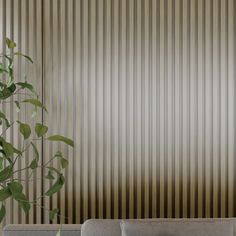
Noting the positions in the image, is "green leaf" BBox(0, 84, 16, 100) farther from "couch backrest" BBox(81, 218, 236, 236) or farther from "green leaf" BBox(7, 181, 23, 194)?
"couch backrest" BBox(81, 218, 236, 236)

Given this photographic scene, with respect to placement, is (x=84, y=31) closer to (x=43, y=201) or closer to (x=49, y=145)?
(x=49, y=145)

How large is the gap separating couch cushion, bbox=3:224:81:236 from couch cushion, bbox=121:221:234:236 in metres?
0.27

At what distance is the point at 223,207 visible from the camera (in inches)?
102

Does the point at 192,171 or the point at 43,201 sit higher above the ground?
the point at 192,171

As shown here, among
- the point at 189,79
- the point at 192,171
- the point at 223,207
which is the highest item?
the point at 189,79

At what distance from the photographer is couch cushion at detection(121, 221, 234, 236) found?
2021 mm

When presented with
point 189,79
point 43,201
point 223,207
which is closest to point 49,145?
point 43,201

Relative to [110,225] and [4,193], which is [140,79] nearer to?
[110,225]

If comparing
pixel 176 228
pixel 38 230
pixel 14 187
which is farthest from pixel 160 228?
pixel 14 187

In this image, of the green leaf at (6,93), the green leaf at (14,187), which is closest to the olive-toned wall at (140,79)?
the green leaf at (6,93)

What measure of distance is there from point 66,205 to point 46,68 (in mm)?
772

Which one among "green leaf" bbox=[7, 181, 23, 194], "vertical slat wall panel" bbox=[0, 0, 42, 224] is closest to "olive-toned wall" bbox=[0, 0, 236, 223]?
"vertical slat wall panel" bbox=[0, 0, 42, 224]

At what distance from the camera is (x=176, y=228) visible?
2.03 metres

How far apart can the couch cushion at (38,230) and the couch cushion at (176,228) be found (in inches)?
10.6
